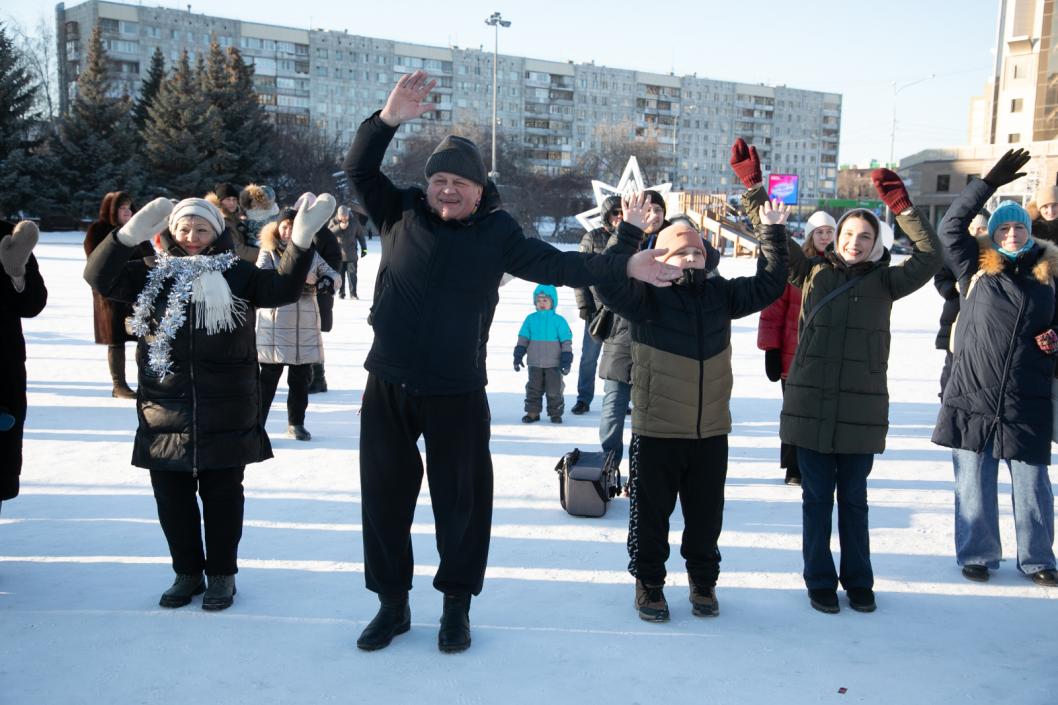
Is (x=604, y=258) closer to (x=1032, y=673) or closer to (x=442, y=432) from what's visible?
(x=442, y=432)

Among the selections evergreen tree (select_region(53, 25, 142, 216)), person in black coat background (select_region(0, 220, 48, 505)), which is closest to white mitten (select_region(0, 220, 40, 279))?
person in black coat background (select_region(0, 220, 48, 505))

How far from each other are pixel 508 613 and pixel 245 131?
46.7 meters

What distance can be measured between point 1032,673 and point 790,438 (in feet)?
4.10

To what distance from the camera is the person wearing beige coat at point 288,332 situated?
244 inches

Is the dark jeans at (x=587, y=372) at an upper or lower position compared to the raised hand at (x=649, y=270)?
lower

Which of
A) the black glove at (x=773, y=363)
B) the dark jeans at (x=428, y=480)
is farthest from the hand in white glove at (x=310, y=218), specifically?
the black glove at (x=773, y=363)

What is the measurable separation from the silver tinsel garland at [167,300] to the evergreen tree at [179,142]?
43.1 m

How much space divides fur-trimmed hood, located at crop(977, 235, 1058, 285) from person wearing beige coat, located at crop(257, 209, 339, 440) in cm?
408

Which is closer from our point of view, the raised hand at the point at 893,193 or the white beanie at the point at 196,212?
the white beanie at the point at 196,212

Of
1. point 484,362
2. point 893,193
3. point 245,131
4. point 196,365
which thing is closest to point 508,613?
point 484,362

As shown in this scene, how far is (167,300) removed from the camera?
3480mm

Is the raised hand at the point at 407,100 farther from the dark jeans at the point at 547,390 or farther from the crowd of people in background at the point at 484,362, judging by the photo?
the dark jeans at the point at 547,390

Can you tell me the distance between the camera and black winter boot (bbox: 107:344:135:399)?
7.91 metres

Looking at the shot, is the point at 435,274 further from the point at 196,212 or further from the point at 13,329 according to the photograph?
the point at 13,329
